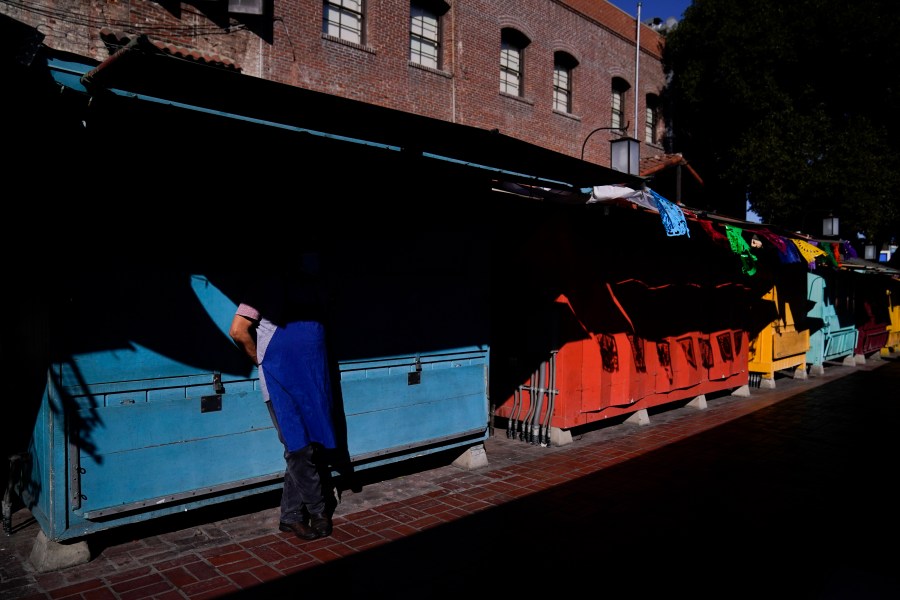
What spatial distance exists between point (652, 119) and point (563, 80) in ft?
18.5

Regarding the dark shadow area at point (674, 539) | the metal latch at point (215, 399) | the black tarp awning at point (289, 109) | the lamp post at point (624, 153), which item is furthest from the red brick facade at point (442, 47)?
the dark shadow area at point (674, 539)

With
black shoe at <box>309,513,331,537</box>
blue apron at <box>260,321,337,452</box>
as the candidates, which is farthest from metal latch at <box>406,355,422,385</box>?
black shoe at <box>309,513,331,537</box>

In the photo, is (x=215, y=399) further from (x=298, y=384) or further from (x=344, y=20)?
(x=344, y=20)

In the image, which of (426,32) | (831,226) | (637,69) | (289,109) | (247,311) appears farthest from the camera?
(637,69)

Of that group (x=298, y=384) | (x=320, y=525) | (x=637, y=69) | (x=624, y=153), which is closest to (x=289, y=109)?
(x=298, y=384)

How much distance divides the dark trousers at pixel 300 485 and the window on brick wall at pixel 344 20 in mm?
10277

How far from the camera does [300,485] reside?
468cm

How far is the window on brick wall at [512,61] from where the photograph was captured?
16.7 metres

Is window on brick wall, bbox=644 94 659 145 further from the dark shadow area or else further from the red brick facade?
the dark shadow area

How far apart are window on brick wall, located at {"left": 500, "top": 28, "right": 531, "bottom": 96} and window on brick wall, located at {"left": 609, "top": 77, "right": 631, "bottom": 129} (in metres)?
4.97

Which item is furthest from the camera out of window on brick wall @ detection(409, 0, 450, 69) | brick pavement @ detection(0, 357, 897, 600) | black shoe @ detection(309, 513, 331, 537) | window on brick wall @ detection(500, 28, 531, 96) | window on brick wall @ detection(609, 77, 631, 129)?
window on brick wall @ detection(609, 77, 631, 129)

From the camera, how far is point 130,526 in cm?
472

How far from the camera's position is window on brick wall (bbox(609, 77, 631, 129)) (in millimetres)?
20875

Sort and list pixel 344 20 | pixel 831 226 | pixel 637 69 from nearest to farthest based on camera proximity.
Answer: pixel 344 20
pixel 831 226
pixel 637 69
